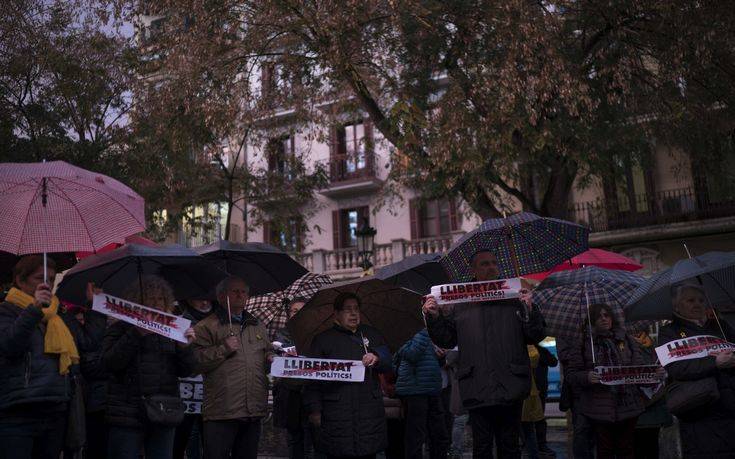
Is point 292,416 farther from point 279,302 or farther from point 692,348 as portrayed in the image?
point 692,348

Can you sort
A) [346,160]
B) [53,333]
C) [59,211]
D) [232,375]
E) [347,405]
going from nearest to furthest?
1. [53,333]
2. [59,211]
3. [232,375]
4. [347,405]
5. [346,160]

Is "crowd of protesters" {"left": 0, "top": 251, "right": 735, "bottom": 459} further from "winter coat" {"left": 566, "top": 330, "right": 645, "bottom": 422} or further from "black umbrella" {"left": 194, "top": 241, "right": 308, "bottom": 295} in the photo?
"black umbrella" {"left": 194, "top": 241, "right": 308, "bottom": 295}

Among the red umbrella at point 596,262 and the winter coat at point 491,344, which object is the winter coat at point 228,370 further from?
the red umbrella at point 596,262

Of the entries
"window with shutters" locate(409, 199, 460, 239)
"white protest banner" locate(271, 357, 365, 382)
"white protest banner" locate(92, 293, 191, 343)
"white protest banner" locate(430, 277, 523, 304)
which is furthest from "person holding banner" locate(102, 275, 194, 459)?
"window with shutters" locate(409, 199, 460, 239)

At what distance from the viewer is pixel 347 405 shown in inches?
229

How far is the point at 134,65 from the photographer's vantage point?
14.2 meters

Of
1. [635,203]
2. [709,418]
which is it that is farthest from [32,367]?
[635,203]

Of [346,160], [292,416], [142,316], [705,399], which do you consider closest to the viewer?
[705,399]

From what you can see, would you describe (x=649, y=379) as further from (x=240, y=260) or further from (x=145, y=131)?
(x=145, y=131)

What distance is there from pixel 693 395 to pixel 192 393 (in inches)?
158

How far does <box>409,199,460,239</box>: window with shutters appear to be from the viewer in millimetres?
27156

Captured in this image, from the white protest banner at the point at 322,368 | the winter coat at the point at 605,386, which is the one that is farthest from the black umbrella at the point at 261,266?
the winter coat at the point at 605,386

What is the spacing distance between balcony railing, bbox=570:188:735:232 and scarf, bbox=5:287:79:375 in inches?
794

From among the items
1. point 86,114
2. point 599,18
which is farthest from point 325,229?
point 599,18
